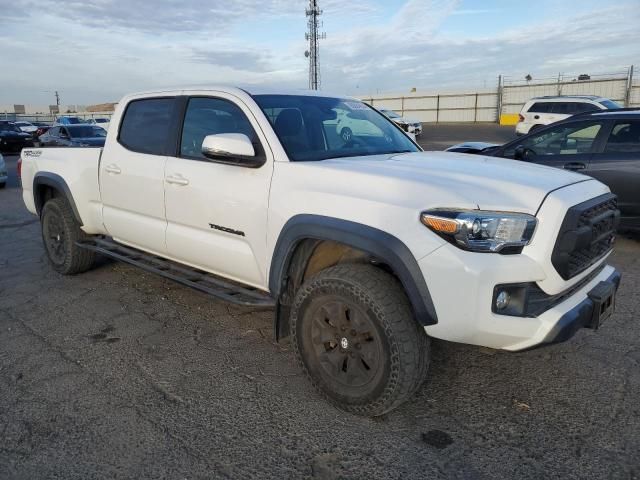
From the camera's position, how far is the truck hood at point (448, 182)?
2.62 meters

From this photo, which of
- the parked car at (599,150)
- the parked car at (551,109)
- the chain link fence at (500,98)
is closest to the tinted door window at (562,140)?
the parked car at (599,150)

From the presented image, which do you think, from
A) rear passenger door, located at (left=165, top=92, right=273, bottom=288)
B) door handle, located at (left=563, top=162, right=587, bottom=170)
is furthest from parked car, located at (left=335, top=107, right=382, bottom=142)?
door handle, located at (left=563, top=162, right=587, bottom=170)

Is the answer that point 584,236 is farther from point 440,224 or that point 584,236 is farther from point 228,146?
point 228,146

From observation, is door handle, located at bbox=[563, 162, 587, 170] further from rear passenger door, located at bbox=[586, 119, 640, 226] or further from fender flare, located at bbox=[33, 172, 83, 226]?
fender flare, located at bbox=[33, 172, 83, 226]

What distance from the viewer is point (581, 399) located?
10.2 ft

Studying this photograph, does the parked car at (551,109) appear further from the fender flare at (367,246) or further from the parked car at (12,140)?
the parked car at (12,140)

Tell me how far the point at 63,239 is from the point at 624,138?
6385mm

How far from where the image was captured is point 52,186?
541 cm

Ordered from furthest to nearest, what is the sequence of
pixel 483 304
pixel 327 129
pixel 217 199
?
pixel 327 129 → pixel 217 199 → pixel 483 304

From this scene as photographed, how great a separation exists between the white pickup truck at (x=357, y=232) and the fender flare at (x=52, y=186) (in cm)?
89

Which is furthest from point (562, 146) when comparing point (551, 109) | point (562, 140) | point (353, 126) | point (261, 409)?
point (551, 109)

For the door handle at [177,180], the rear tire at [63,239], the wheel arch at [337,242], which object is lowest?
the rear tire at [63,239]

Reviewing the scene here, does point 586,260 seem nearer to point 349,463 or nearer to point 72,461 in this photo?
point 349,463

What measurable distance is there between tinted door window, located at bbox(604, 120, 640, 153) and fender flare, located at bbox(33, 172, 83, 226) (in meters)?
5.96
